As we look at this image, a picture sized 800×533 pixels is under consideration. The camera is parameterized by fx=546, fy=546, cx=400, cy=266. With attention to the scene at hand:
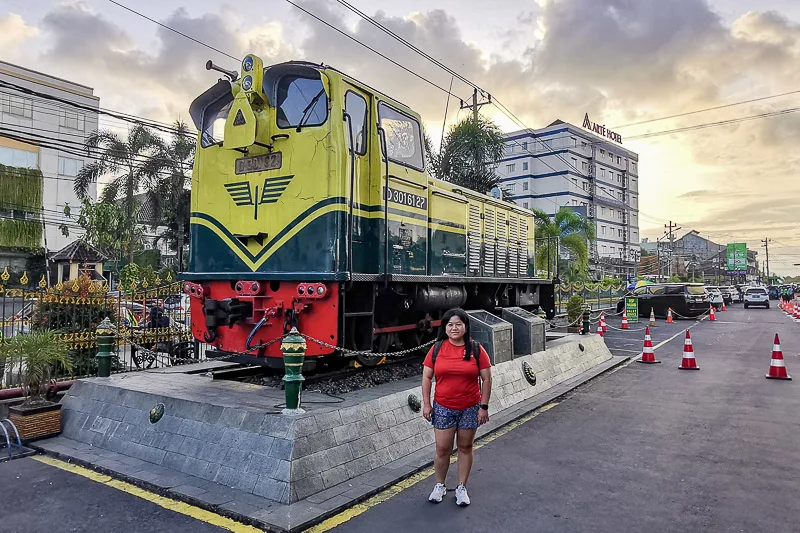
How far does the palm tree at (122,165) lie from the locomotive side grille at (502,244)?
2109cm

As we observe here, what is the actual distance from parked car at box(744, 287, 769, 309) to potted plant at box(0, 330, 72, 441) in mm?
45283

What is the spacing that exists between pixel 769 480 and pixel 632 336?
47.2 feet

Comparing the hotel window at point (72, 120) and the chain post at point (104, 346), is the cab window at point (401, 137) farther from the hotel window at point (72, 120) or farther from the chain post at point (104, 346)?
the hotel window at point (72, 120)

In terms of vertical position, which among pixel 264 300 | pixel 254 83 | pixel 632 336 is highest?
pixel 254 83

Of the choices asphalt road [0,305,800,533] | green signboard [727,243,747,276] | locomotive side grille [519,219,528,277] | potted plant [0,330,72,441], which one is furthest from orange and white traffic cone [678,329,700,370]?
green signboard [727,243,747,276]

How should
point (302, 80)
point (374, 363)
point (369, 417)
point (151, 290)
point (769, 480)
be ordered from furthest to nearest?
point (151, 290)
point (374, 363)
point (302, 80)
point (369, 417)
point (769, 480)

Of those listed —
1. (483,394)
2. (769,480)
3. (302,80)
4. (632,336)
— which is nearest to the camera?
(483,394)

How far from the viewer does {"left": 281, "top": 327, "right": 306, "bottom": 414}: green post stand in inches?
193

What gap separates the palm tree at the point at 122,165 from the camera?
26.6m

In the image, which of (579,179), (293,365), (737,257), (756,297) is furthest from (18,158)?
(737,257)

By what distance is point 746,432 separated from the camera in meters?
6.81

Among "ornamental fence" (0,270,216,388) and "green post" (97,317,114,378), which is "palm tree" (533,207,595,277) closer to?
"ornamental fence" (0,270,216,388)

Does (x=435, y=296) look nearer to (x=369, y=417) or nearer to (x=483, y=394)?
(x=369, y=417)

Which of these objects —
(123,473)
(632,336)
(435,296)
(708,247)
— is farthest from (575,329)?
(708,247)
